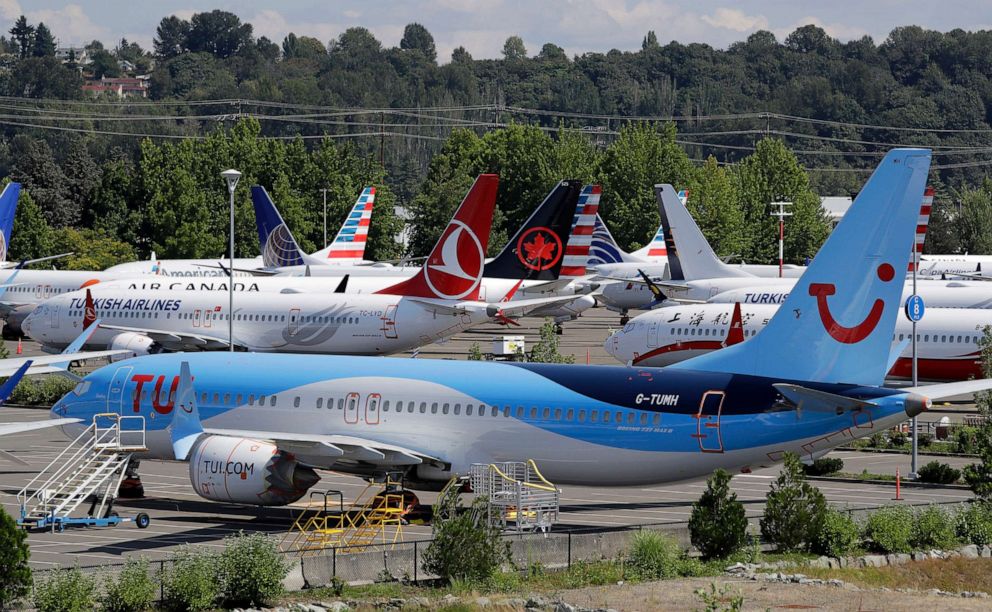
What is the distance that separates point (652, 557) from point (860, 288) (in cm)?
849

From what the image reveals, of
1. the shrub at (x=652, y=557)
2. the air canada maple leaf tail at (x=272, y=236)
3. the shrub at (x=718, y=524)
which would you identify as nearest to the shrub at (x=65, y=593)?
the shrub at (x=652, y=557)

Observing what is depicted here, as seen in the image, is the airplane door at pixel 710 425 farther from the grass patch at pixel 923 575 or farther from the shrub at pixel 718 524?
the grass patch at pixel 923 575

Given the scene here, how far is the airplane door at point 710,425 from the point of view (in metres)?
34.4

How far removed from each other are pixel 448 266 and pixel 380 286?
50.8ft

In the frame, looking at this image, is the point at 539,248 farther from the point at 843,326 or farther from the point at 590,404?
the point at 843,326

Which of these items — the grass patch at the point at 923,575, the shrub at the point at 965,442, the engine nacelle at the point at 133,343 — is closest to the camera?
the grass patch at the point at 923,575

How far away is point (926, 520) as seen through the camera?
3334 cm

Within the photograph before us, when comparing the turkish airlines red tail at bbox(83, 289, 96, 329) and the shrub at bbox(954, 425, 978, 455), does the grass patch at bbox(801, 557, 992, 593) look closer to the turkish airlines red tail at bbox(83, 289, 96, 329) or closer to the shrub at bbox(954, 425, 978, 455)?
the shrub at bbox(954, 425, 978, 455)

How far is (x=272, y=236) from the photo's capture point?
337 feet

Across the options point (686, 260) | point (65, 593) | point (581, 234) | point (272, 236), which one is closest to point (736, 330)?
point (581, 234)

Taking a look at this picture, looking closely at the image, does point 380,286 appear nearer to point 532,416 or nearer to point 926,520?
point 532,416

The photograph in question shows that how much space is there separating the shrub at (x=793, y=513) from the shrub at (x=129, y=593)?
43.7 ft

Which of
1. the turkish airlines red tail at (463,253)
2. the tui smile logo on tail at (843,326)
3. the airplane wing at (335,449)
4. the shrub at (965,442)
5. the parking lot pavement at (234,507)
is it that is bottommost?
the parking lot pavement at (234,507)

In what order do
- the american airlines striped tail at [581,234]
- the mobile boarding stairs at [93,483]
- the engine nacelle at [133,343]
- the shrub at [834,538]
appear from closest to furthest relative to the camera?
1. the shrub at [834,538]
2. the mobile boarding stairs at [93,483]
3. the engine nacelle at [133,343]
4. the american airlines striped tail at [581,234]
